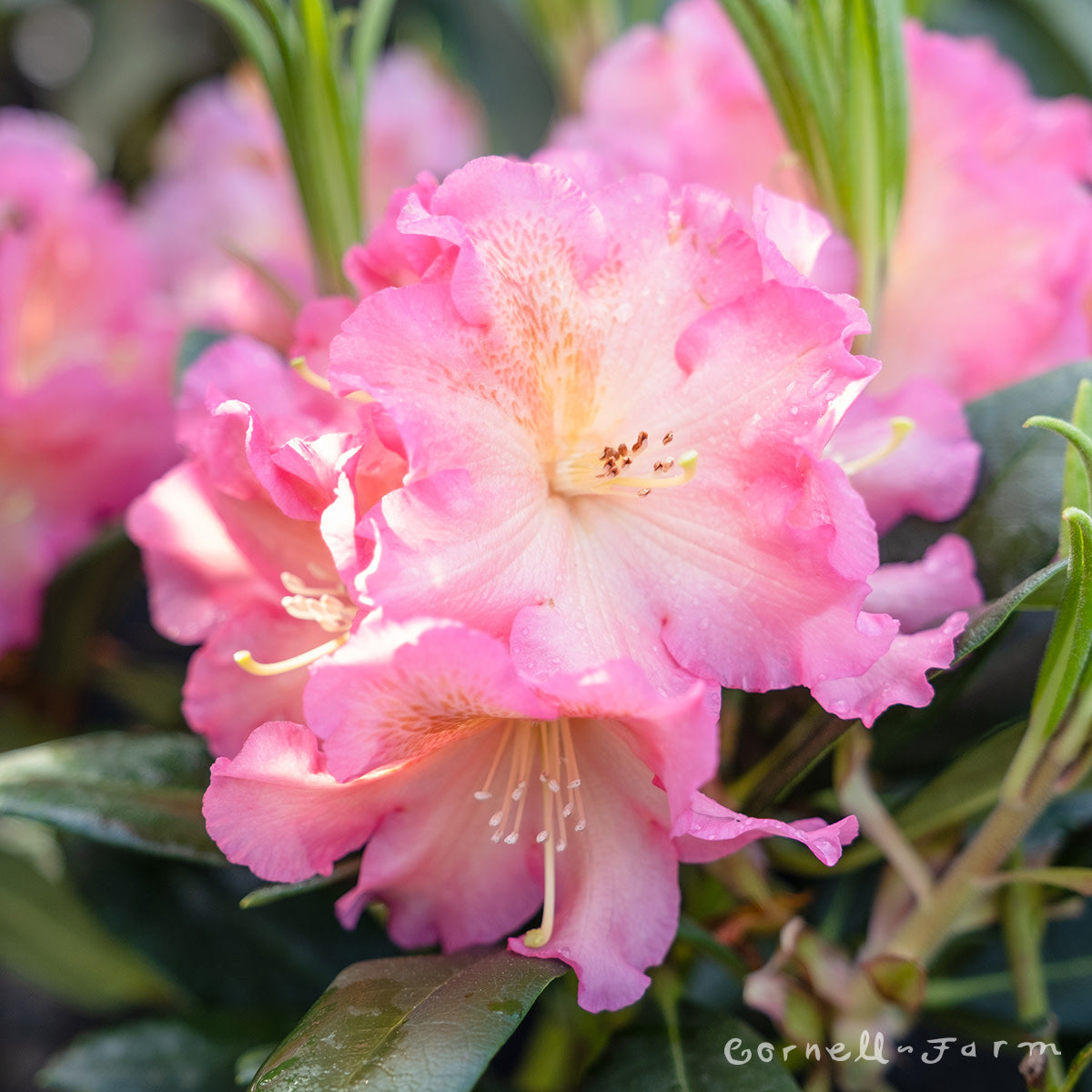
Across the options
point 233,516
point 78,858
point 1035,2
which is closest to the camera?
point 233,516

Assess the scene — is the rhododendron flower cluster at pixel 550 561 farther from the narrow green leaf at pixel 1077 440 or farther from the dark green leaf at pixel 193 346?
the dark green leaf at pixel 193 346

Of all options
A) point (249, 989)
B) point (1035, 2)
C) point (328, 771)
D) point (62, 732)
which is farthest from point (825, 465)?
point (1035, 2)

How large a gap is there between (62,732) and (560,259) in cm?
74

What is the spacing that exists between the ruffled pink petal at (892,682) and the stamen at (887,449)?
8cm

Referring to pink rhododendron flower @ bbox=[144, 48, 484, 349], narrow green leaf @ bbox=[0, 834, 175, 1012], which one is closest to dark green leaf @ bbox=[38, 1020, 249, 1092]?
narrow green leaf @ bbox=[0, 834, 175, 1012]

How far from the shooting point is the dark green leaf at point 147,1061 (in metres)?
0.68

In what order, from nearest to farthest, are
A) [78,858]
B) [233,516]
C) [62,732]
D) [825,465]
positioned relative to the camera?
[825,465] < [233,516] < [78,858] < [62,732]

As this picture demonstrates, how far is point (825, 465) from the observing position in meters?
0.43

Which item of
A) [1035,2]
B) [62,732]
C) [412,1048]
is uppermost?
[1035,2]

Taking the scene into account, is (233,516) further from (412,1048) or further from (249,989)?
(249,989)

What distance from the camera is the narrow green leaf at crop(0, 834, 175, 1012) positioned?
0.93m

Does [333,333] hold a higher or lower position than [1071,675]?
higher

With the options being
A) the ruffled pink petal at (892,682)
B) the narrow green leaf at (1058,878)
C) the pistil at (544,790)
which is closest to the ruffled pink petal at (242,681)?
the pistil at (544,790)

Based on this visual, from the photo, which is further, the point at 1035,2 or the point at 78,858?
the point at 1035,2
